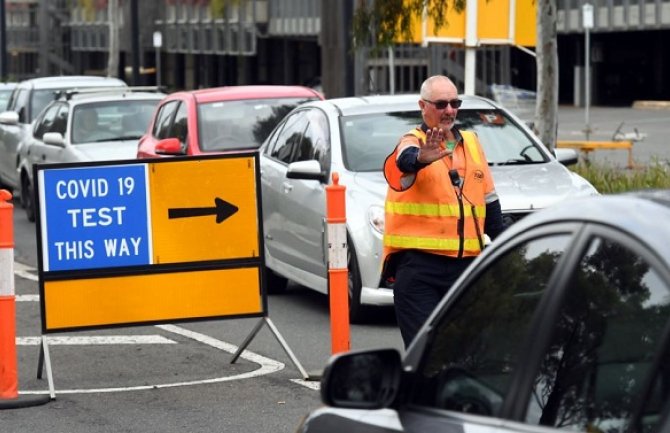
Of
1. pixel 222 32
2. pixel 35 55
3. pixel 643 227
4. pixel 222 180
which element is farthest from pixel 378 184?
pixel 35 55

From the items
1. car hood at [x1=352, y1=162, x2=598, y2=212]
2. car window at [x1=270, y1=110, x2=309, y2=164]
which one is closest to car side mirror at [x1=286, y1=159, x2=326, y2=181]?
car hood at [x1=352, y1=162, x2=598, y2=212]

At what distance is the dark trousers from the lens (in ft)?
24.2

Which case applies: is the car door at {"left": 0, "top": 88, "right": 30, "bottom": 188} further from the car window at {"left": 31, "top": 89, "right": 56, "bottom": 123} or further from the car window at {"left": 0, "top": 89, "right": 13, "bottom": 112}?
the car window at {"left": 0, "top": 89, "right": 13, "bottom": 112}

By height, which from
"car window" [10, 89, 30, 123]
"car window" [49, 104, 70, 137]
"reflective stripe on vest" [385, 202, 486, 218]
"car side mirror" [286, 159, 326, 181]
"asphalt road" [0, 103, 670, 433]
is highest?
"reflective stripe on vest" [385, 202, 486, 218]

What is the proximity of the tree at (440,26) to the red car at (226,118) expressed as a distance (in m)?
2.88

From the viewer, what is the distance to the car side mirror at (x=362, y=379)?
151 inches

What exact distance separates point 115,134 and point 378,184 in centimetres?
866

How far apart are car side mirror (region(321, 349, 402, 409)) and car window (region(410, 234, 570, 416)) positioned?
0.09 meters

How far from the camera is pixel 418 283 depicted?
24.3 ft

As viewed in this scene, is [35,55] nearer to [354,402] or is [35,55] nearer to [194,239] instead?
[194,239]

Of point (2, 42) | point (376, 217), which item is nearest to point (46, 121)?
point (376, 217)

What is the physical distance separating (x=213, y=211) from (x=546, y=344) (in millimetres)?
6611

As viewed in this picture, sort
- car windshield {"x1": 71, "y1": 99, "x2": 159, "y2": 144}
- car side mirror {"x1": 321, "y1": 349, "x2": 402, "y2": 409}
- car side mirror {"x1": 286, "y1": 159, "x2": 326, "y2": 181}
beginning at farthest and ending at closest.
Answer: car windshield {"x1": 71, "y1": 99, "x2": 159, "y2": 144} → car side mirror {"x1": 286, "y1": 159, "x2": 326, "y2": 181} → car side mirror {"x1": 321, "y1": 349, "x2": 402, "y2": 409}

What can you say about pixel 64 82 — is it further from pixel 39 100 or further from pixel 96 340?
pixel 96 340
